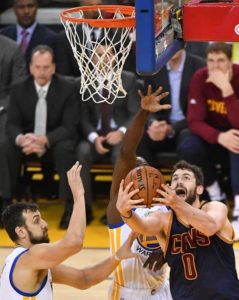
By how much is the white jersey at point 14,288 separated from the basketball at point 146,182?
0.84 metres

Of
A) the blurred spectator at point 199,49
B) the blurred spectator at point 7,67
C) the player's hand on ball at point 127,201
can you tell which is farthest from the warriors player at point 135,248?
the blurred spectator at point 199,49

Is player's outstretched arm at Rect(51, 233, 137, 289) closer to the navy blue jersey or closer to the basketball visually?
the navy blue jersey

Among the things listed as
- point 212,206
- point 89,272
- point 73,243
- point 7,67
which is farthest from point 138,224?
point 7,67

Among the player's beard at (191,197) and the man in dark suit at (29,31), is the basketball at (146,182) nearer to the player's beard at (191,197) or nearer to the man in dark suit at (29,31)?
the player's beard at (191,197)

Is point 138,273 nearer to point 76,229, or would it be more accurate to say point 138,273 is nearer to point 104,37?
point 76,229

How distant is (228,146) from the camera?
8.26 m

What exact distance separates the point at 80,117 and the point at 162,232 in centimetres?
367

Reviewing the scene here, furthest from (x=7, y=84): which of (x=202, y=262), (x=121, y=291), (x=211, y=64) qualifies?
(x=202, y=262)

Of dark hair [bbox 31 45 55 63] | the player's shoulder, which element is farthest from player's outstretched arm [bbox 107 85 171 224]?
dark hair [bbox 31 45 55 63]

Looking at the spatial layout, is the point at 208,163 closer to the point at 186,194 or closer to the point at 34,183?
the point at 34,183

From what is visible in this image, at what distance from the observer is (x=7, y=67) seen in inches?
356

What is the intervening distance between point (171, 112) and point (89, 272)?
3477 mm

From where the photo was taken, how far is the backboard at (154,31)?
478 cm

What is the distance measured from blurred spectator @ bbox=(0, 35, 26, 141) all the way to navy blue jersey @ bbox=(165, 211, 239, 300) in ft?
13.5
